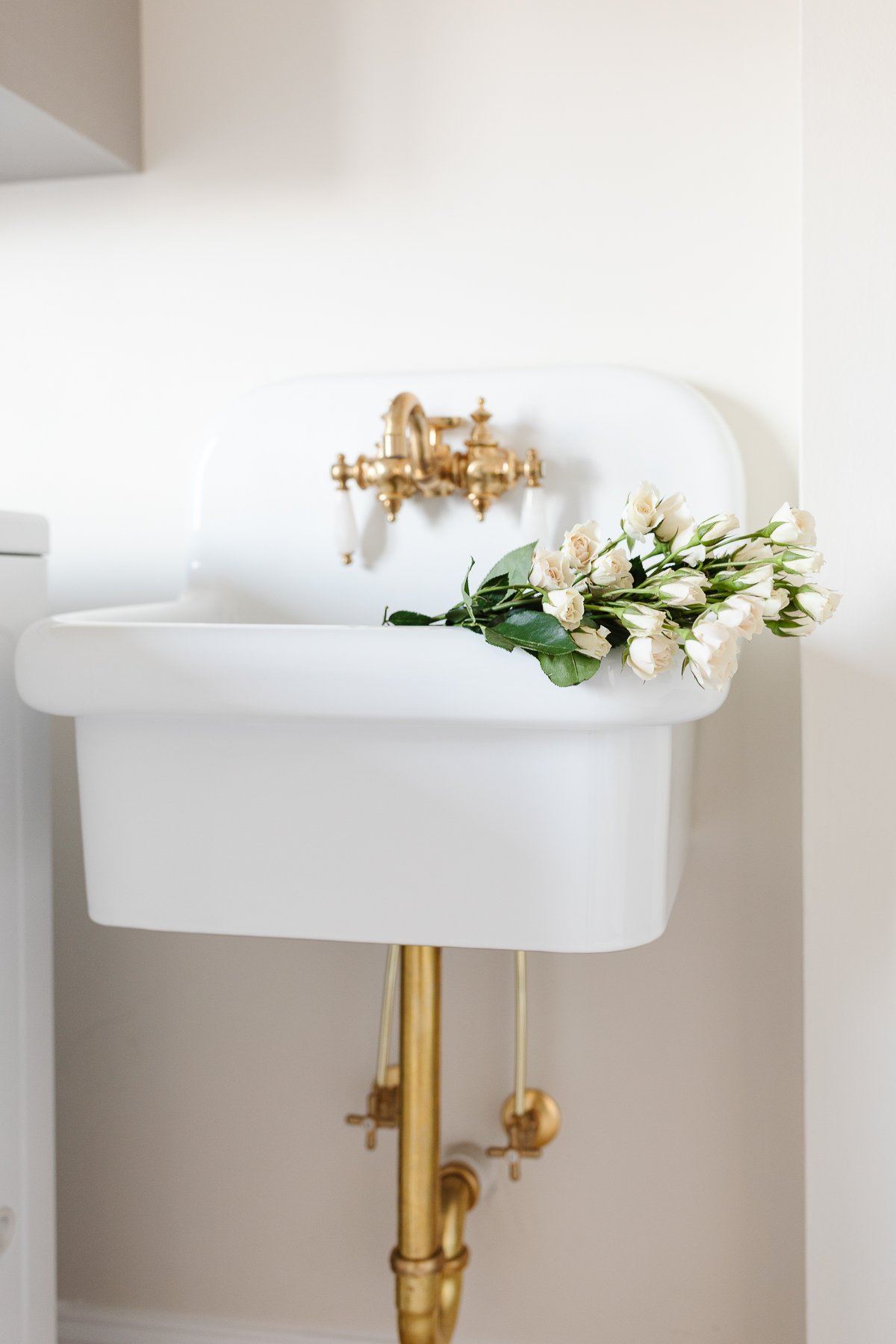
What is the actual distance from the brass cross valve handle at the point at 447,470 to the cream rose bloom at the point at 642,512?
0.37m

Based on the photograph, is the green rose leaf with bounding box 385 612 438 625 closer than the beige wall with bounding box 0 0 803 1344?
Yes

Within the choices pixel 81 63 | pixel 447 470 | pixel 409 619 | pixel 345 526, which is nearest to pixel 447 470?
pixel 447 470

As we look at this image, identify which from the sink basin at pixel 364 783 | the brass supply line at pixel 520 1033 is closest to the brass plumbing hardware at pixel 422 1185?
the brass supply line at pixel 520 1033

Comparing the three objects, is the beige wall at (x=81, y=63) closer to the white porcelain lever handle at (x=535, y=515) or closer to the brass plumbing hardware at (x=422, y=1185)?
the white porcelain lever handle at (x=535, y=515)

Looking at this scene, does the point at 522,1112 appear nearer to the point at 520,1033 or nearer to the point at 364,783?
the point at 520,1033

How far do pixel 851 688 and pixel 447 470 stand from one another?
43 centimetres

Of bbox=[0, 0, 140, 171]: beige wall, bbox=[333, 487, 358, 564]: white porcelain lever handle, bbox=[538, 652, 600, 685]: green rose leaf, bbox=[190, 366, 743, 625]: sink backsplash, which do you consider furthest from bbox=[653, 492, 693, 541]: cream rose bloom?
bbox=[0, 0, 140, 171]: beige wall

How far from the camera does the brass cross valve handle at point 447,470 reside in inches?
42.8

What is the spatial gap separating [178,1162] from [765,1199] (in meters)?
0.64

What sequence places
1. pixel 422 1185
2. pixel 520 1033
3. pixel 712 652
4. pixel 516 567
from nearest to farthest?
pixel 712 652 < pixel 516 567 < pixel 422 1185 < pixel 520 1033

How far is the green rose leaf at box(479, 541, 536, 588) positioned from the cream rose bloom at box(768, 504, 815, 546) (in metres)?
0.16

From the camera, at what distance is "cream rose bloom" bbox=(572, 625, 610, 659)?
2.28ft

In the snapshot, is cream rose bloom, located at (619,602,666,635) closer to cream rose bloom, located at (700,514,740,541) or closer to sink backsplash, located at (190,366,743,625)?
cream rose bloom, located at (700,514,740,541)

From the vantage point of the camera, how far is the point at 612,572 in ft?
2.29
